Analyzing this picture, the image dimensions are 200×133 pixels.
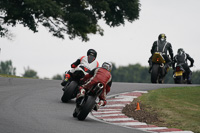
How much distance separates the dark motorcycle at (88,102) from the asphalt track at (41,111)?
0.19m

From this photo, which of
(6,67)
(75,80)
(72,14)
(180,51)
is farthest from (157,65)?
(6,67)

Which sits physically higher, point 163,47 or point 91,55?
point 163,47

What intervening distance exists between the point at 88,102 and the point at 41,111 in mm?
1737

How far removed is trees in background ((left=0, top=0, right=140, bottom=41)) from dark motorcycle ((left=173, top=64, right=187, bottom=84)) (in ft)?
35.0

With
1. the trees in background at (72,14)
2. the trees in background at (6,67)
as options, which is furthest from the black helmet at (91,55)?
the trees in background at (6,67)

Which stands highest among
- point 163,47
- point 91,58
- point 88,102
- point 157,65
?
point 163,47

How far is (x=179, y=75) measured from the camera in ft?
67.7

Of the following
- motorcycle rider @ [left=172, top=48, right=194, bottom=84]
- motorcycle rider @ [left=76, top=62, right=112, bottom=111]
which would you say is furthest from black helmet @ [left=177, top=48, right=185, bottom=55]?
motorcycle rider @ [left=76, top=62, right=112, bottom=111]

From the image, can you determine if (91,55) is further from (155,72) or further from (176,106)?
(155,72)

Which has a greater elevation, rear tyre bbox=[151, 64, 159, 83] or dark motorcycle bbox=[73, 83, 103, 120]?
rear tyre bbox=[151, 64, 159, 83]

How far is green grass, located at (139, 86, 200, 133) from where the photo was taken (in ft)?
33.6

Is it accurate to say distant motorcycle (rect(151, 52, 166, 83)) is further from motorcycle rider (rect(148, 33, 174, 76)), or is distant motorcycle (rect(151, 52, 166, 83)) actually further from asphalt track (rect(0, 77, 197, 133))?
asphalt track (rect(0, 77, 197, 133))

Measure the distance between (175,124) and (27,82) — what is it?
9.31 meters

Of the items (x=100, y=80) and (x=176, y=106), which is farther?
(x=176, y=106)
